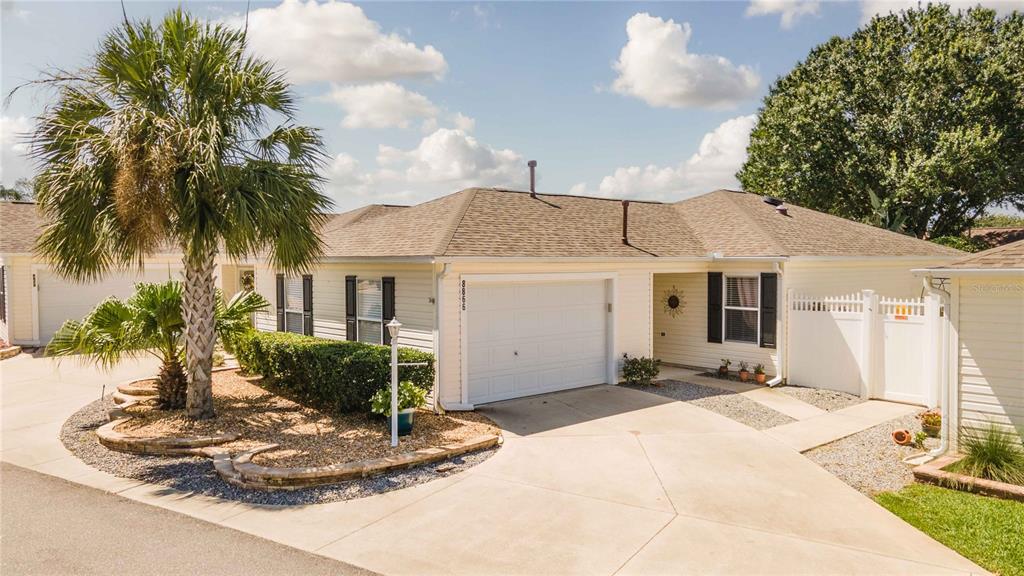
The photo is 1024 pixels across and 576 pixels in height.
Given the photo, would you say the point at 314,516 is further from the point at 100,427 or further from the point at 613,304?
the point at 613,304

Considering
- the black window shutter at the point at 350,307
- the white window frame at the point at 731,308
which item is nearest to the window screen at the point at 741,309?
the white window frame at the point at 731,308

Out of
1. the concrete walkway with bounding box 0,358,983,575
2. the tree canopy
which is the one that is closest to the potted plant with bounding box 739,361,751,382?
the concrete walkway with bounding box 0,358,983,575

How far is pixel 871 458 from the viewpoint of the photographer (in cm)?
816

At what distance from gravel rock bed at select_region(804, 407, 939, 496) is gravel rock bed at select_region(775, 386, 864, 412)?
4.85ft

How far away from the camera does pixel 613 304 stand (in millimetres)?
12766

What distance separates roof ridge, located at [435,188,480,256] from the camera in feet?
34.7

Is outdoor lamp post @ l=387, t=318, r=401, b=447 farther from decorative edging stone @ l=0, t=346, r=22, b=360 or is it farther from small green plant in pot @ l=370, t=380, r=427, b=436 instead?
decorative edging stone @ l=0, t=346, r=22, b=360

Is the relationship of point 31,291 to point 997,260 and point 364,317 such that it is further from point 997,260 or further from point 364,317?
point 997,260

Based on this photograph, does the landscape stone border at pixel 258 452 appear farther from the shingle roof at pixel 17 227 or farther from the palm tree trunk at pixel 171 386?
the shingle roof at pixel 17 227

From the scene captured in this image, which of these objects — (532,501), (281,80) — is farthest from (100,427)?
(532,501)

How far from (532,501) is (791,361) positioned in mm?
8797

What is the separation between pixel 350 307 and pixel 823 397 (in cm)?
1011

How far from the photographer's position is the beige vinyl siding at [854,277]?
13.5 metres

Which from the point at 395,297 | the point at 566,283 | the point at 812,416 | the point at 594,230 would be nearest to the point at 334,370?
the point at 395,297
